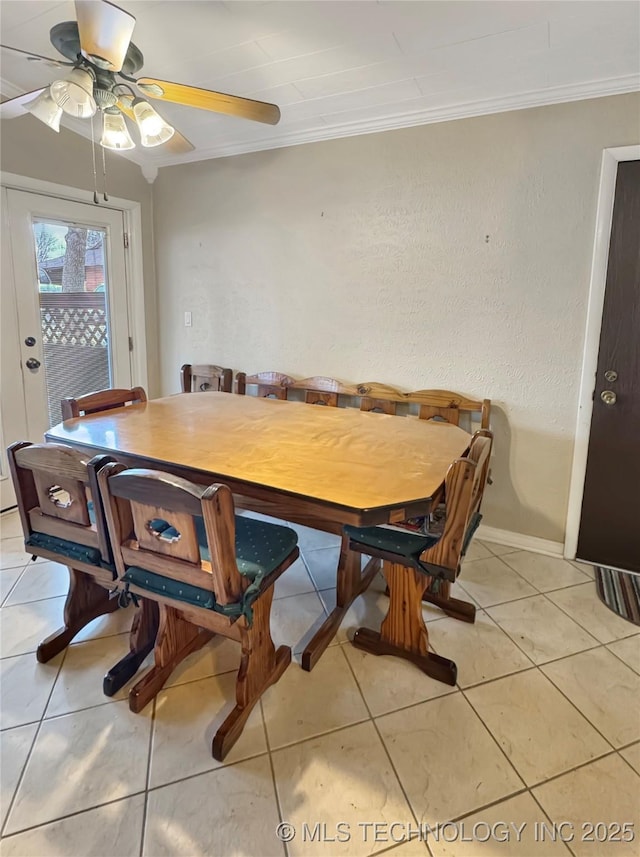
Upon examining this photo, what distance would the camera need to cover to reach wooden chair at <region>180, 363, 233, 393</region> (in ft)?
10.5

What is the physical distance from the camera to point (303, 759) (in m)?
1.35

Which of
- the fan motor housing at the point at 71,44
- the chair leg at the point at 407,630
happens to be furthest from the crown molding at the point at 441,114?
the chair leg at the point at 407,630

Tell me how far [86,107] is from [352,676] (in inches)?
89.1

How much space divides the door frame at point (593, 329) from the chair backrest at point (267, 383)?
1.68 metres

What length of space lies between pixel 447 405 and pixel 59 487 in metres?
1.92

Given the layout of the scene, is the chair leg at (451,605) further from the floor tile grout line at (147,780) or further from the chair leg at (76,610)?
the chair leg at (76,610)

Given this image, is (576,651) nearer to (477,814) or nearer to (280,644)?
(477,814)

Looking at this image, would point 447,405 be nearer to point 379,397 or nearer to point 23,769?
point 379,397

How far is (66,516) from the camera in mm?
1384

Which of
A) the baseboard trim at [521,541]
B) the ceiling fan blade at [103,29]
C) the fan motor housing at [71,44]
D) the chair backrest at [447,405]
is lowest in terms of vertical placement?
the baseboard trim at [521,541]

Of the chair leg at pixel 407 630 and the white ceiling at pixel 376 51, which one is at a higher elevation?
the white ceiling at pixel 376 51

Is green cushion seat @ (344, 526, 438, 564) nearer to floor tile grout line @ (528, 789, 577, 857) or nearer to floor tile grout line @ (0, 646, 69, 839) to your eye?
floor tile grout line @ (528, 789, 577, 857)

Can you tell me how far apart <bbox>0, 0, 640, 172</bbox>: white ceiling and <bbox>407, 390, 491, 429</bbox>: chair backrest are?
1452mm

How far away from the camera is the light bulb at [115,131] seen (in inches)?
71.1
